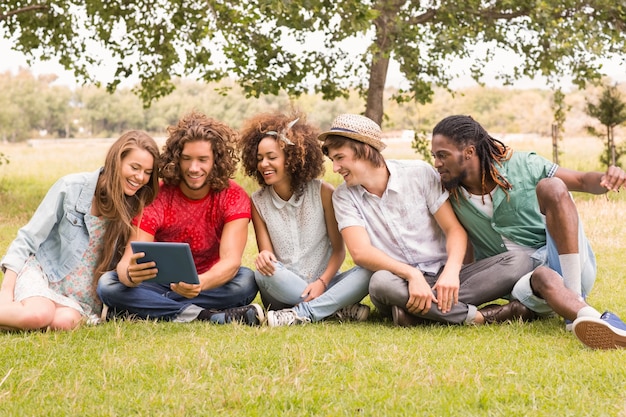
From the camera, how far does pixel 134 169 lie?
16.7 ft

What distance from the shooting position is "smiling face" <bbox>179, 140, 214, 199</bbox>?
514cm

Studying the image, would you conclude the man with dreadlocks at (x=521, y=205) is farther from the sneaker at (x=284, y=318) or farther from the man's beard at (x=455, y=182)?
the sneaker at (x=284, y=318)

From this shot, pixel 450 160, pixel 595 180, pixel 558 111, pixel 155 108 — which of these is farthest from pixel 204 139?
pixel 155 108

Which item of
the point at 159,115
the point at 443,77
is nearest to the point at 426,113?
the point at 159,115

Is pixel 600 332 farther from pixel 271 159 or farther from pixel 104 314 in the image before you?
pixel 104 314

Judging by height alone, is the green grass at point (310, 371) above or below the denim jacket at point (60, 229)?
below

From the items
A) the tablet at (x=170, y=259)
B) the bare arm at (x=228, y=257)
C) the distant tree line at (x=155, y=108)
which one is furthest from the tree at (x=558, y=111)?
the distant tree line at (x=155, y=108)

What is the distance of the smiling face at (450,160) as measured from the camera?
4.97 m

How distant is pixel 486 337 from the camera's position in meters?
4.60

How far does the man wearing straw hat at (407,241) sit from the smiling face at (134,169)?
3.86 feet

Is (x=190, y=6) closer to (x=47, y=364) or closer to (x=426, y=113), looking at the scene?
(x=47, y=364)

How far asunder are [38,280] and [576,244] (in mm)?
3303

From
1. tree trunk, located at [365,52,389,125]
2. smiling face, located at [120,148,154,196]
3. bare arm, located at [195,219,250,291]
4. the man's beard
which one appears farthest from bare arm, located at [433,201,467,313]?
tree trunk, located at [365,52,389,125]

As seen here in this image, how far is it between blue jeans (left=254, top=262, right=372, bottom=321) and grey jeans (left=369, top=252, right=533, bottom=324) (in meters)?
0.17
